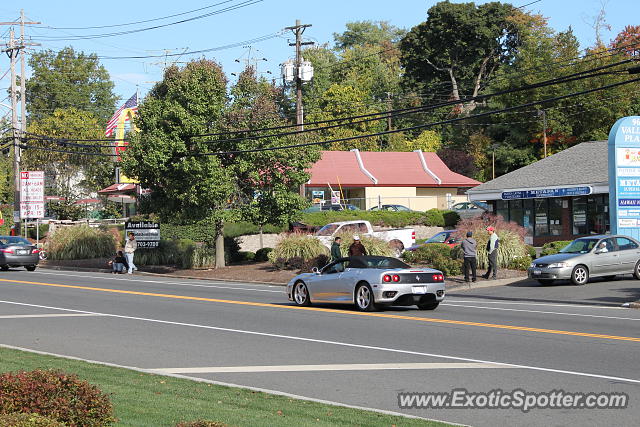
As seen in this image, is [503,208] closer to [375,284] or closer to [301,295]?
[301,295]

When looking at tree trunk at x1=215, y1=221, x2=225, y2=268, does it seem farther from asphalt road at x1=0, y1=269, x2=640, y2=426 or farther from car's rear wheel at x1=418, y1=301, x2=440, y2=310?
car's rear wheel at x1=418, y1=301, x2=440, y2=310

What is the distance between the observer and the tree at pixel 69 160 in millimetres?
72312

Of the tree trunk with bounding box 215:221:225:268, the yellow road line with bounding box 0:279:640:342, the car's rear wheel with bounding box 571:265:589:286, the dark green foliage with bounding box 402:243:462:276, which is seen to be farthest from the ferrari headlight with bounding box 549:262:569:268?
the tree trunk with bounding box 215:221:225:268

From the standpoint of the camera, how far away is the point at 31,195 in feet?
164

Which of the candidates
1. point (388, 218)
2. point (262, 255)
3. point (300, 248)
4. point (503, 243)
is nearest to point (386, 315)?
point (503, 243)

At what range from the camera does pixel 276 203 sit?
120 feet

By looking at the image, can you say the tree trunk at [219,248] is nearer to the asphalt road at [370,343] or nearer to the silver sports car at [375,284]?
the asphalt road at [370,343]

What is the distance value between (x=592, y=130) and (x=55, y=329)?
55.3 metres

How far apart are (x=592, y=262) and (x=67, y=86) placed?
3543 inches

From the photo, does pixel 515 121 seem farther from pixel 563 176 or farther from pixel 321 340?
pixel 321 340

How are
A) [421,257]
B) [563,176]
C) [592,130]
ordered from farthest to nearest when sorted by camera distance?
1. [592,130]
2. [563,176]
3. [421,257]

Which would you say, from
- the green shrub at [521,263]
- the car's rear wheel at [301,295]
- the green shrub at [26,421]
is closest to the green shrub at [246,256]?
the green shrub at [521,263]

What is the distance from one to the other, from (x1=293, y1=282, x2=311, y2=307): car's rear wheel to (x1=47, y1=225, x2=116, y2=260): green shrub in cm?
2806

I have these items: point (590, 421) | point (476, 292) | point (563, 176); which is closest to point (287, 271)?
point (476, 292)
